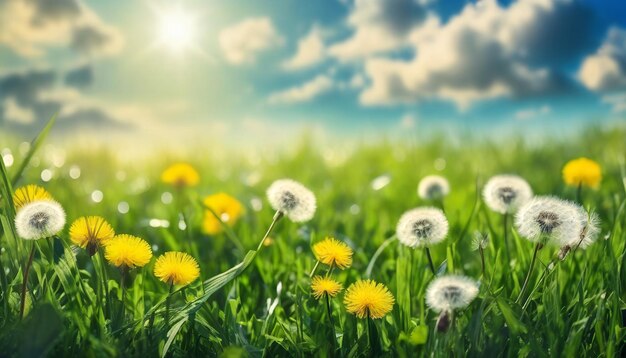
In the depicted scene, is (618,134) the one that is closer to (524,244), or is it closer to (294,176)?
(294,176)

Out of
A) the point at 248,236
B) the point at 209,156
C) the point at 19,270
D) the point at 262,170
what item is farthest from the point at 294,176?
the point at 19,270

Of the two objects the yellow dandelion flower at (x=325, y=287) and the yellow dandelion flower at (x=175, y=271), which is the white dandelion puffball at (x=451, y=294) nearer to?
the yellow dandelion flower at (x=325, y=287)

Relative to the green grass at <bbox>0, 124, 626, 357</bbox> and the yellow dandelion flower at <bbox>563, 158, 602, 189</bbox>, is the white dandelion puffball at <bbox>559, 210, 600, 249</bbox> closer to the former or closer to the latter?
the green grass at <bbox>0, 124, 626, 357</bbox>

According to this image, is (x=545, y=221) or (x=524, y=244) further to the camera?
(x=524, y=244)

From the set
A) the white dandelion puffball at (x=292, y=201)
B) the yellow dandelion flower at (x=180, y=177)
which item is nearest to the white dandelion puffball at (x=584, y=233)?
the white dandelion puffball at (x=292, y=201)

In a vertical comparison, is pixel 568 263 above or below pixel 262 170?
below

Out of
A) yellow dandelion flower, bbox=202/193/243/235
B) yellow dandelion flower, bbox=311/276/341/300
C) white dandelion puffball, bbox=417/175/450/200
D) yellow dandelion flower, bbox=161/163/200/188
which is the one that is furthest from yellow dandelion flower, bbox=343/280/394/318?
yellow dandelion flower, bbox=161/163/200/188

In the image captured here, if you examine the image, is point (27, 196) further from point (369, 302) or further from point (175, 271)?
point (369, 302)
